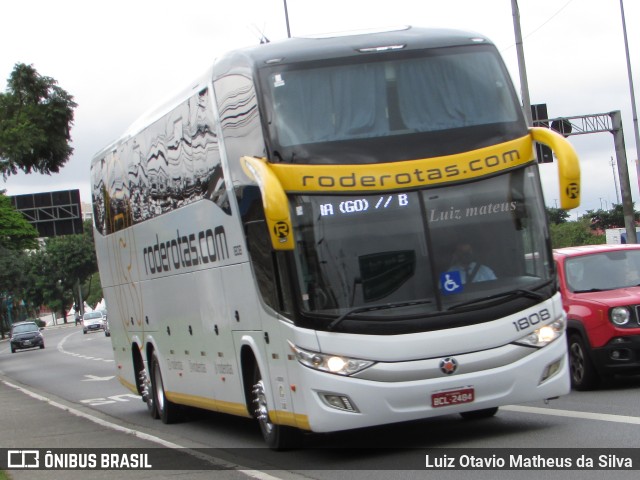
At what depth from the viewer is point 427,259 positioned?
1077 cm

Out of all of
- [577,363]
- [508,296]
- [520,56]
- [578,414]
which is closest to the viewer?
[508,296]

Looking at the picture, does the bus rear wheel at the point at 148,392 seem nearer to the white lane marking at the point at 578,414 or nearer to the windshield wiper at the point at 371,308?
Answer: the white lane marking at the point at 578,414

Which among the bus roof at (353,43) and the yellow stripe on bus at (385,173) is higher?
the bus roof at (353,43)

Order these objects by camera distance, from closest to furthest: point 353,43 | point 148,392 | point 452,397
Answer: point 452,397 < point 353,43 < point 148,392

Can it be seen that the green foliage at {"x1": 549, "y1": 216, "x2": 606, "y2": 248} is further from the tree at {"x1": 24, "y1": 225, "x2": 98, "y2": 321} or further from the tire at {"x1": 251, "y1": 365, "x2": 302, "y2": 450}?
the tree at {"x1": 24, "y1": 225, "x2": 98, "y2": 321}

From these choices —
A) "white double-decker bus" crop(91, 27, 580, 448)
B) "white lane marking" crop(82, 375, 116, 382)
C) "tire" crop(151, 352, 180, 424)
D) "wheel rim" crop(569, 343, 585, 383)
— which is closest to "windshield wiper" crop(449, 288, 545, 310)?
"white double-decker bus" crop(91, 27, 580, 448)

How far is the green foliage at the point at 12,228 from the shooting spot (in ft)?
238

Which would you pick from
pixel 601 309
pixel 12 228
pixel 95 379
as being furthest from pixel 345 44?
pixel 12 228

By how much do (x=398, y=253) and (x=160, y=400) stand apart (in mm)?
7978

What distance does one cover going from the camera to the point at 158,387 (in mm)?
17922

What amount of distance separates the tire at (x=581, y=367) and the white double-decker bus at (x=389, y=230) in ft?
11.5

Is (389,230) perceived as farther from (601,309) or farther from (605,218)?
(605,218)

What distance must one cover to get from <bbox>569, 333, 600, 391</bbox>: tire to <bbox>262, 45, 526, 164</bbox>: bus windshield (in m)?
4.27

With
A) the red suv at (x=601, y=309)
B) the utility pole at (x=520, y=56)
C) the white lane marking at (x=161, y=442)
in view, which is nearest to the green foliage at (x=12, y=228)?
the utility pole at (x=520, y=56)
